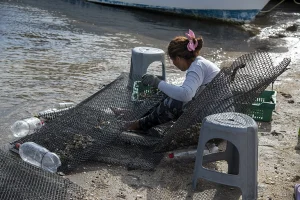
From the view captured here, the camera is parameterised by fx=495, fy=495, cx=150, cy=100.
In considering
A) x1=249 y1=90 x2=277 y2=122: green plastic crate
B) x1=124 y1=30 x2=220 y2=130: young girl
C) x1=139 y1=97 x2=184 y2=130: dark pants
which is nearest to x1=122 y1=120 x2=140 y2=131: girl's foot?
x1=139 y1=97 x2=184 y2=130: dark pants

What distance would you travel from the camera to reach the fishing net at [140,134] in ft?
15.5

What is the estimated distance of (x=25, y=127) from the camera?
5.36m

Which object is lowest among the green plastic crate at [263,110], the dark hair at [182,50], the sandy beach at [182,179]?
the sandy beach at [182,179]

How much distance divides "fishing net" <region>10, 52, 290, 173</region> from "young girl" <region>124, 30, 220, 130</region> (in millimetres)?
103

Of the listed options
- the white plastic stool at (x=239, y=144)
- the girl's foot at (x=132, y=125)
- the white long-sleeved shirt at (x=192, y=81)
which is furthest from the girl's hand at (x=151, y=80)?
the white plastic stool at (x=239, y=144)

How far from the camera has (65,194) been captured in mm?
3961

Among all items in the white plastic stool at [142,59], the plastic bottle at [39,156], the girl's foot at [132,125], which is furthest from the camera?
the white plastic stool at [142,59]

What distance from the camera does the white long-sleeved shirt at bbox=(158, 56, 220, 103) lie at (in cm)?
478

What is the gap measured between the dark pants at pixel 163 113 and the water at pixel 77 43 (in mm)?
1502

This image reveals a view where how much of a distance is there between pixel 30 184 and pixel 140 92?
7.86ft

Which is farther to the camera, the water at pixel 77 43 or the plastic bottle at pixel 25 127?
the water at pixel 77 43

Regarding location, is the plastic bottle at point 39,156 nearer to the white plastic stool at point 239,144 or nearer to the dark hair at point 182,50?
the white plastic stool at point 239,144

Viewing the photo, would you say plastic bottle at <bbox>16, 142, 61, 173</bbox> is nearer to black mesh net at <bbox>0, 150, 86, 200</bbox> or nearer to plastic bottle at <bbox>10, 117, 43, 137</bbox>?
black mesh net at <bbox>0, 150, 86, 200</bbox>

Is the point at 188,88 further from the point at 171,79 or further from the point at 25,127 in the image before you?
the point at 171,79
